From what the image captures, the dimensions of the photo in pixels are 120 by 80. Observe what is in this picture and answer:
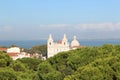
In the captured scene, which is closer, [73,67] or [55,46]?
[73,67]

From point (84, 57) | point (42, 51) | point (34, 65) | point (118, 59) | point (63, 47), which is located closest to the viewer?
point (118, 59)

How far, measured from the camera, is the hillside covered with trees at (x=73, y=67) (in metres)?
27.0

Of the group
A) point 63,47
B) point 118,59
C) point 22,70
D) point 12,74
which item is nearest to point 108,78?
point 118,59

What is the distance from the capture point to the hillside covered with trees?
1061 inches

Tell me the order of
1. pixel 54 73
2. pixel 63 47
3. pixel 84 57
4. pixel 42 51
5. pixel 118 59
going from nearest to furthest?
pixel 118 59
pixel 54 73
pixel 84 57
pixel 63 47
pixel 42 51

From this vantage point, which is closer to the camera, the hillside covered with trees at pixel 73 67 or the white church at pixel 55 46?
the hillside covered with trees at pixel 73 67

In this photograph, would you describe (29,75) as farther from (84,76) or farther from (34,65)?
(34,65)

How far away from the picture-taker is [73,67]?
38.3 metres

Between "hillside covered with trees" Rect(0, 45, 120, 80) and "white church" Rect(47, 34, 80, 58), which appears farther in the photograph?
"white church" Rect(47, 34, 80, 58)

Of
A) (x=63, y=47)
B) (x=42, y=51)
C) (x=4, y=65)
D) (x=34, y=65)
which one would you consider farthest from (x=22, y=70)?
(x=42, y=51)

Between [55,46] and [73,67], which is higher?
[55,46]

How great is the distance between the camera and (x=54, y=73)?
34906 millimetres

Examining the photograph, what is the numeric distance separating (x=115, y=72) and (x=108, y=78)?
92 centimetres

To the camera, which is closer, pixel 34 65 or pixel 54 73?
pixel 54 73
